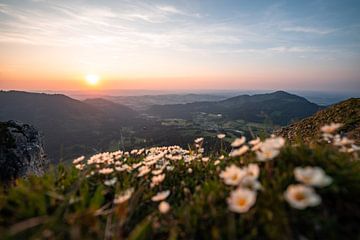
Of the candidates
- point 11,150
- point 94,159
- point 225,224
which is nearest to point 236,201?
point 225,224

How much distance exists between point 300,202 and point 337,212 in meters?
0.79

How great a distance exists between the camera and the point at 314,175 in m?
2.54

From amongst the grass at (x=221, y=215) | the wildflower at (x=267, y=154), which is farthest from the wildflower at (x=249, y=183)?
the wildflower at (x=267, y=154)

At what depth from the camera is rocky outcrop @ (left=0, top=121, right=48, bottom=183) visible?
796cm

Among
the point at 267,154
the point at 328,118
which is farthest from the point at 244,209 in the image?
the point at 328,118

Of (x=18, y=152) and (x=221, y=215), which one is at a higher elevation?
(x=221, y=215)

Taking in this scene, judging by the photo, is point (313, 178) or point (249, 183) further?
point (249, 183)

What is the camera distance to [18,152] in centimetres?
877

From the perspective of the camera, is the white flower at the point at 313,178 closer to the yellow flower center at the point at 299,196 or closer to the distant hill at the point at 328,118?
the yellow flower center at the point at 299,196

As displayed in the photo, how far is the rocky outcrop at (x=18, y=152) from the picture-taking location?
796cm

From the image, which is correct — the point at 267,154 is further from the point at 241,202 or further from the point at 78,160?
the point at 78,160

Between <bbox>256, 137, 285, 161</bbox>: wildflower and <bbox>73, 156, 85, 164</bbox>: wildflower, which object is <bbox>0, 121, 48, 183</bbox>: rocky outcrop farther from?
<bbox>256, 137, 285, 161</bbox>: wildflower

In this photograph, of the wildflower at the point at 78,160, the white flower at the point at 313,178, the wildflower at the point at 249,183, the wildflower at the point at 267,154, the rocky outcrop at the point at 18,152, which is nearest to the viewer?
the white flower at the point at 313,178

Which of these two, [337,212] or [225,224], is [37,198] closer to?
[225,224]
